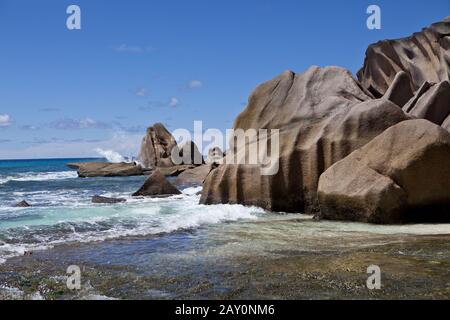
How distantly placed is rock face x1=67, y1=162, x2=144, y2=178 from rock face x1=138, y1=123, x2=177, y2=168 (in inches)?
137

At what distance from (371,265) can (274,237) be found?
307 cm

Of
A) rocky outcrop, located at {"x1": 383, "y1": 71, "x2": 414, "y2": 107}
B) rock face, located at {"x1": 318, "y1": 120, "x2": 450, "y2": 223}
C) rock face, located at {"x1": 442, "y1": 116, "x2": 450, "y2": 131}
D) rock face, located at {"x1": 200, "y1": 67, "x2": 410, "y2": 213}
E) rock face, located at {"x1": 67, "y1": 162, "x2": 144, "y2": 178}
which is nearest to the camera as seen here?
rock face, located at {"x1": 318, "y1": 120, "x2": 450, "y2": 223}

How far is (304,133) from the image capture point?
1502cm

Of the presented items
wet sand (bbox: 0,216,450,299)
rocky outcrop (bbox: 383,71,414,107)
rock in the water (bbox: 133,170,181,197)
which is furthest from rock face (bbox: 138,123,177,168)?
wet sand (bbox: 0,216,450,299)

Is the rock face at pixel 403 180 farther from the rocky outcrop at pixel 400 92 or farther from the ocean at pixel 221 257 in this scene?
the rocky outcrop at pixel 400 92

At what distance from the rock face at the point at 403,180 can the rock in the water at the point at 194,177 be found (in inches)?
784

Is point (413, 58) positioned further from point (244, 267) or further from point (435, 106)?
point (244, 267)

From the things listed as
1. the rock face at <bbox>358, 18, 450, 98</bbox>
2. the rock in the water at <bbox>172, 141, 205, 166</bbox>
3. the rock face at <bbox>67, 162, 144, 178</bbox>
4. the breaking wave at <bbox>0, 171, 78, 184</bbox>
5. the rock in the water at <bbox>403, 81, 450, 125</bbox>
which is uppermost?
the rock face at <bbox>358, 18, 450, 98</bbox>

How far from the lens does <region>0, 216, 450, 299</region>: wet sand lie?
636cm

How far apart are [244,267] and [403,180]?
5.37m

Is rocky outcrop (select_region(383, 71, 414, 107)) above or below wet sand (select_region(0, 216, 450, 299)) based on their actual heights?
above

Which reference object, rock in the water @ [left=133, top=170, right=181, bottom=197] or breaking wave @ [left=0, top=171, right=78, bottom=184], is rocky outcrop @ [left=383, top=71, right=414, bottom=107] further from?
breaking wave @ [left=0, top=171, right=78, bottom=184]
